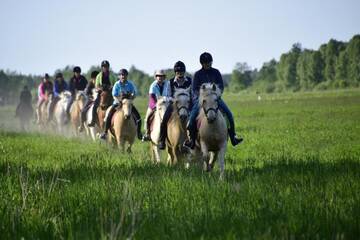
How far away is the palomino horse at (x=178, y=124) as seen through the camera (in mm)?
12043

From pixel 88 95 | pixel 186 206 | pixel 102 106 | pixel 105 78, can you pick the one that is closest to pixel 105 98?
pixel 102 106

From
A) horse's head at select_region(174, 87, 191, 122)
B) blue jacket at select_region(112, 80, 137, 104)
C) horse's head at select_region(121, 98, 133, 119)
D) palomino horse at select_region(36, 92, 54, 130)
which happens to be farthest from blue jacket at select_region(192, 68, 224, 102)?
palomino horse at select_region(36, 92, 54, 130)

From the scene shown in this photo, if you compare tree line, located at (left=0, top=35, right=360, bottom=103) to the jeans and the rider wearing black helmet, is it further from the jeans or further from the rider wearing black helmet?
the jeans

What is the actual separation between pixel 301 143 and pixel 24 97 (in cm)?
2193

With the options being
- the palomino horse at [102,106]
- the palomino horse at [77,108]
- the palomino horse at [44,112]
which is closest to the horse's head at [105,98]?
the palomino horse at [102,106]

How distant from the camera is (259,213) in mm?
5902

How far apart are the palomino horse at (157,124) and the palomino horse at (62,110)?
13001 millimetres

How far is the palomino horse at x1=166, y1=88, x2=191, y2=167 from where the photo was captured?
1204 cm

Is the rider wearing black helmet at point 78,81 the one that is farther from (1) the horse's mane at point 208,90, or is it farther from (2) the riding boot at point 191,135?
(1) the horse's mane at point 208,90

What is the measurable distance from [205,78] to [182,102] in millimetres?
773

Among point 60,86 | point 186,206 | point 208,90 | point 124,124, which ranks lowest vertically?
point 186,206

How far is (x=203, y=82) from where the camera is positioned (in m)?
12.0

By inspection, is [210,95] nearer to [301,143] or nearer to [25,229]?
[25,229]

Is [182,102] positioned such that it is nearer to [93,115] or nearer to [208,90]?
[208,90]
